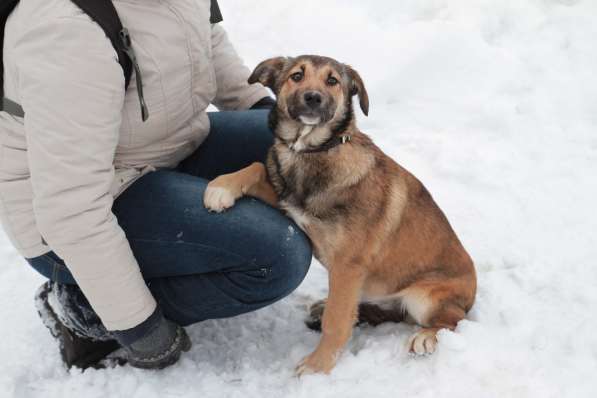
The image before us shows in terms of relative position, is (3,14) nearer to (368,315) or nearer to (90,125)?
(90,125)

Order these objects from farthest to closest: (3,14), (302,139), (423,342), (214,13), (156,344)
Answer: (214,13) < (302,139) < (423,342) < (156,344) < (3,14)

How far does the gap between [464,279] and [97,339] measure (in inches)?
67.1

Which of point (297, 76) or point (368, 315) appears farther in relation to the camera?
point (368, 315)

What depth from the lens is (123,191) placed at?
236cm

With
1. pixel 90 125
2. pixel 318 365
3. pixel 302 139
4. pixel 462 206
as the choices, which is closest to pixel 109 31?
pixel 90 125

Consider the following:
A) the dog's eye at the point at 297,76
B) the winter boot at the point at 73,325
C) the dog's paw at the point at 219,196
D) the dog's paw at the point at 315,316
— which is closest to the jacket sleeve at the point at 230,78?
the dog's eye at the point at 297,76

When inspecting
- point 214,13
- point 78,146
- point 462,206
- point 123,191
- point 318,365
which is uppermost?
point 214,13

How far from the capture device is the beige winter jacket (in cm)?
182

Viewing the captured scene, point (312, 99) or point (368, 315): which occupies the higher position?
point (312, 99)

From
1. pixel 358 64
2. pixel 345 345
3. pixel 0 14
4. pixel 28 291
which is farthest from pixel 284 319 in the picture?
pixel 358 64

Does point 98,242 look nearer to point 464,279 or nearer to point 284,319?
point 284,319

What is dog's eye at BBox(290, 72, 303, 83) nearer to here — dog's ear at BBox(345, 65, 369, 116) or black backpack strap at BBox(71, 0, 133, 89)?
dog's ear at BBox(345, 65, 369, 116)

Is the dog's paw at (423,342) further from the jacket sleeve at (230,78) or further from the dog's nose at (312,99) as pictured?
the jacket sleeve at (230,78)

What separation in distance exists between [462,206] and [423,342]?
1385mm
